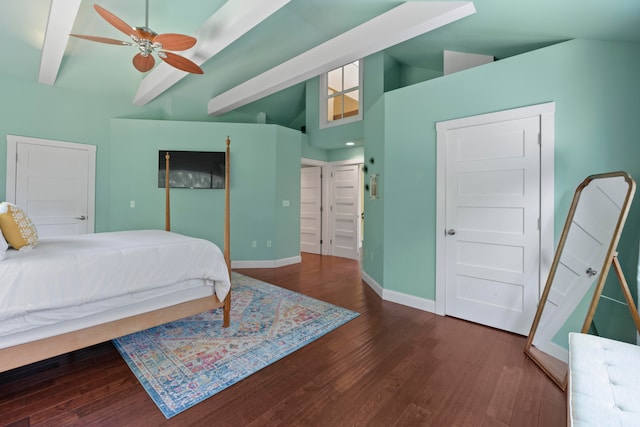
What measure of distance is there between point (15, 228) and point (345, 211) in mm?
4778

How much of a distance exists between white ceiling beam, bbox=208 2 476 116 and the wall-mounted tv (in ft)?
3.83

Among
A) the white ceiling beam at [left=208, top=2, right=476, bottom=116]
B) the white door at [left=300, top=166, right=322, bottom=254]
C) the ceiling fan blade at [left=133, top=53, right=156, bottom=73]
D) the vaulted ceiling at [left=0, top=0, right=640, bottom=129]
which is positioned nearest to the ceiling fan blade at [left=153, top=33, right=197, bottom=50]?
the ceiling fan blade at [left=133, top=53, right=156, bottom=73]

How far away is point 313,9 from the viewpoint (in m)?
3.10

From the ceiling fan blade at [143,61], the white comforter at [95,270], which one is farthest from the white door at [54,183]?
the white comforter at [95,270]

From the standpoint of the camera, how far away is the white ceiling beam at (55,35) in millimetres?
2490

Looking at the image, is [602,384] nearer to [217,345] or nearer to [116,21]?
[217,345]

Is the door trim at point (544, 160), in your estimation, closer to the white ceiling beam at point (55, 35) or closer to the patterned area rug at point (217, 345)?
the patterned area rug at point (217, 345)

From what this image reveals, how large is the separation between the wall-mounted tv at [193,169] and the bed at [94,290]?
2349 millimetres

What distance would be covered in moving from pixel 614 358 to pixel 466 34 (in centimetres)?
283

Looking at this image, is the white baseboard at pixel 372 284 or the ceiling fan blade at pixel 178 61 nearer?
the ceiling fan blade at pixel 178 61

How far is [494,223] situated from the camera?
8.55 ft

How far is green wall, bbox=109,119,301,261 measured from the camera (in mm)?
4562

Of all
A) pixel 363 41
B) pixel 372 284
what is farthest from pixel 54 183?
pixel 372 284

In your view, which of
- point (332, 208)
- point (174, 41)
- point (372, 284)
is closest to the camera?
point (174, 41)
